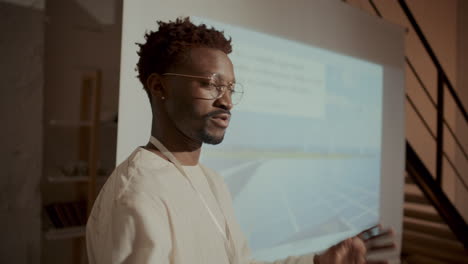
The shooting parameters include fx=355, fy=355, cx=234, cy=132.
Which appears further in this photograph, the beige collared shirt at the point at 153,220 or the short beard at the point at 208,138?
the short beard at the point at 208,138

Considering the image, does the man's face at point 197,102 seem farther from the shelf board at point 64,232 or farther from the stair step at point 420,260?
the stair step at point 420,260

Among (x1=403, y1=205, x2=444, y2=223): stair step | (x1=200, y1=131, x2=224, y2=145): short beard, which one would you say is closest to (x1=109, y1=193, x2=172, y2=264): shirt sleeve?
(x1=200, y1=131, x2=224, y2=145): short beard

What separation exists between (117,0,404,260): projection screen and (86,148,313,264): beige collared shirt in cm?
70

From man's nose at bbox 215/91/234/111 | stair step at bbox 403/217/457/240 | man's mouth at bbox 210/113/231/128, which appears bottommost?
stair step at bbox 403/217/457/240

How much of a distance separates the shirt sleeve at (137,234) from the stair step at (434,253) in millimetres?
3759

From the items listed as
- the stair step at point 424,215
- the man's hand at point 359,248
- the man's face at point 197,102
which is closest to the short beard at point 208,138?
the man's face at point 197,102

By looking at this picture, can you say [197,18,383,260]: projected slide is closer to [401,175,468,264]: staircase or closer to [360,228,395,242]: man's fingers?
[360,228,395,242]: man's fingers

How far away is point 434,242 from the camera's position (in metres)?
3.71

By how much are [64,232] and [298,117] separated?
177cm

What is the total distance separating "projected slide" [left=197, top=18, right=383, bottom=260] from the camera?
6.73 ft

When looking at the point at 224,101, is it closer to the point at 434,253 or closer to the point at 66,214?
the point at 66,214

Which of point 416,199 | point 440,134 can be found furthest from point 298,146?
point 416,199

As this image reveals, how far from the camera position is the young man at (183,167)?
0.83 m

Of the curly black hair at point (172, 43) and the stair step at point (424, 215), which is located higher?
the curly black hair at point (172, 43)
